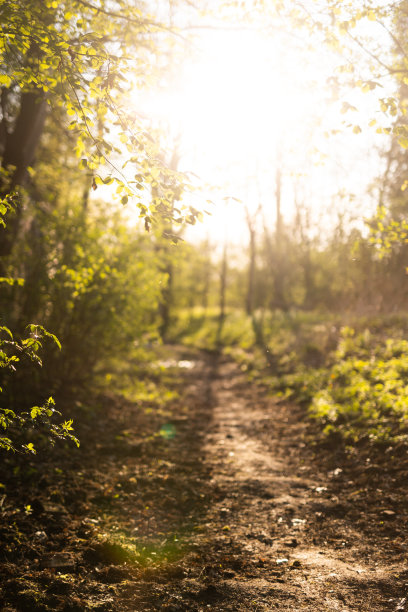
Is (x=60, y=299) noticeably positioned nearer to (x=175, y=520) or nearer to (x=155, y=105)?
(x=155, y=105)

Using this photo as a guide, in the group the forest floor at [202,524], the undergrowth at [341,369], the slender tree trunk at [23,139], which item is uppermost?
the slender tree trunk at [23,139]

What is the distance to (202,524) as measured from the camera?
4.69m

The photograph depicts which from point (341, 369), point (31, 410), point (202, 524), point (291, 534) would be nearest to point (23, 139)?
point (31, 410)

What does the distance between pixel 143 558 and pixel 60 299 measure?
4745 mm

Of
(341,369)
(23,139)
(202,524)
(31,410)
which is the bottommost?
(202,524)

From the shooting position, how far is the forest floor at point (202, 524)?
132 inches

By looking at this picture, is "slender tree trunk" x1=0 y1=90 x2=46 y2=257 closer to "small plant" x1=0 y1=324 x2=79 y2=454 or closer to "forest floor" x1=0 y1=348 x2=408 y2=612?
"forest floor" x1=0 y1=348 x2=408 y2=612

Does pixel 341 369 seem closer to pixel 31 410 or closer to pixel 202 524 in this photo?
pixel 202 524

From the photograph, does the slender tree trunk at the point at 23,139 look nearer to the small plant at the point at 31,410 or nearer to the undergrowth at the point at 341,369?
the small plant at the point at 31,410

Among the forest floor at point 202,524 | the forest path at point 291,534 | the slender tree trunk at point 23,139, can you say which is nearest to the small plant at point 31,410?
the forest floor at point 202,524

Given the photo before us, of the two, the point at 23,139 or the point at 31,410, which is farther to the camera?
the point at 23,139

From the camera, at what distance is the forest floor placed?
11.0ft

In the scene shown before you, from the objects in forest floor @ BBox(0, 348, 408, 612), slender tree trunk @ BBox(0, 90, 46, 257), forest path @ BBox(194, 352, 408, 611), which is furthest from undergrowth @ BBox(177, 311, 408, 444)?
slender tree trunk @ BBox(0, 90, 46, 257)

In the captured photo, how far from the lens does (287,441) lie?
7410mm
